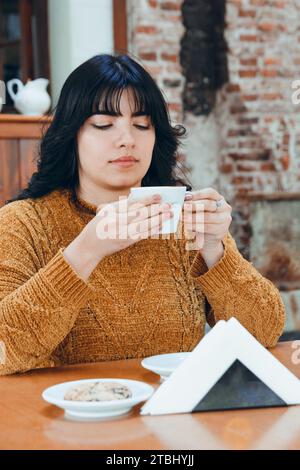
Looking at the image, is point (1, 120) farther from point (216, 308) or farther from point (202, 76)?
point (216, 308)

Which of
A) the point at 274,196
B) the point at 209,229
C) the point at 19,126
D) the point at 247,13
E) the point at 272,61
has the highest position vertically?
the point at 247,13

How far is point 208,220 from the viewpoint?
4.63 feet

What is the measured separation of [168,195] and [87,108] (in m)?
0.46

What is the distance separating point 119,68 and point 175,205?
50cm

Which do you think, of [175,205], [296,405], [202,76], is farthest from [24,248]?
[202,76]

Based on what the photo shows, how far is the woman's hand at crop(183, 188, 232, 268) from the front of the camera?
1366 millimetres

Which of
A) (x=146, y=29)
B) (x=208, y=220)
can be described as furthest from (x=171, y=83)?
(x=208, y=220)

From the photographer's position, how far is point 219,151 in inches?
169

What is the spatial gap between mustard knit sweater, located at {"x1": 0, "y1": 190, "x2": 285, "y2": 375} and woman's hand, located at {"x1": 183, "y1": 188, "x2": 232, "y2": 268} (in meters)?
0.03

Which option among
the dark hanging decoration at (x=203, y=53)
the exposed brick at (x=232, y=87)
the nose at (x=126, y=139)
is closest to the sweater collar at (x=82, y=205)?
the nose at (x=126, y=139)

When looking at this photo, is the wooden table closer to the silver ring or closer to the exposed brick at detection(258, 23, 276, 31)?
the silver ring

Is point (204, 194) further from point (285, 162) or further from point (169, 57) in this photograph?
point (285, 162)

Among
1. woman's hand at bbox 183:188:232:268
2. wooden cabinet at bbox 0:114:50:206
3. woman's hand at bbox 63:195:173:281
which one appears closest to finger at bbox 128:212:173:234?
woman's hand at bbox 63:195:173:281
